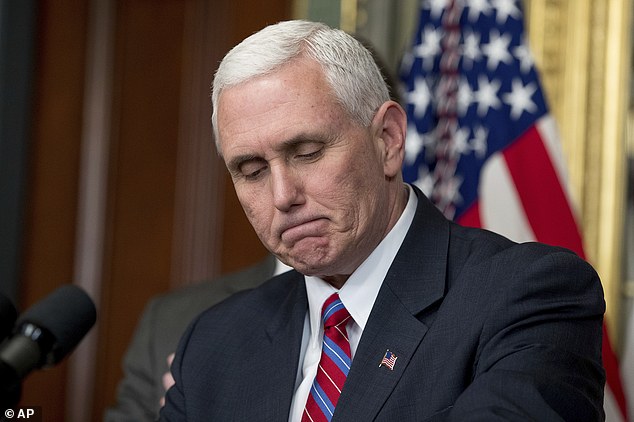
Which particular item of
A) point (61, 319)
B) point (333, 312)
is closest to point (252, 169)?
point (333, 312)

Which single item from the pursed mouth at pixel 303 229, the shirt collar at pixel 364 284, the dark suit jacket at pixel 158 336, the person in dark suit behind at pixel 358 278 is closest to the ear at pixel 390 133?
the person in dark suit behind at pixel 358 278

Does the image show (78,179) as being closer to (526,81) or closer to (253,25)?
(253,25)

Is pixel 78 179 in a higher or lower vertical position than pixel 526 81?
lower

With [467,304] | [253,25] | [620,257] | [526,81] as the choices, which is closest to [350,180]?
[467,304]

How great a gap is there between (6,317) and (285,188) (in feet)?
2.20

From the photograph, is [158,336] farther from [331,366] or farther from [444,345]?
[444,345]

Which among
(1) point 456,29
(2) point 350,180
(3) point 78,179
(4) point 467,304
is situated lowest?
(3) point 78,179

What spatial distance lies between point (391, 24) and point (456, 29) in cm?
49

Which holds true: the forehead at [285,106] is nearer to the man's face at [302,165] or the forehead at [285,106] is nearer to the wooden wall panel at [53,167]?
the man's face at [302,165]

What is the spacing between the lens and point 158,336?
3.90 m

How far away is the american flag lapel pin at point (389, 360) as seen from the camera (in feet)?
6.81

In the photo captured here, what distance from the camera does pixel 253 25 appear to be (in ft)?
16.7

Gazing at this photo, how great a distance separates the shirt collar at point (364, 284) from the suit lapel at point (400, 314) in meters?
0.04

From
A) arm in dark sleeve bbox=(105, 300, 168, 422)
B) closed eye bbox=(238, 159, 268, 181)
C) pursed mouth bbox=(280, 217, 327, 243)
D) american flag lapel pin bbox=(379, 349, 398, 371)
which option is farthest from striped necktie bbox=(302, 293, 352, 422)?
arm in dark sleeve bbox=(105, 300, 168, 422)
